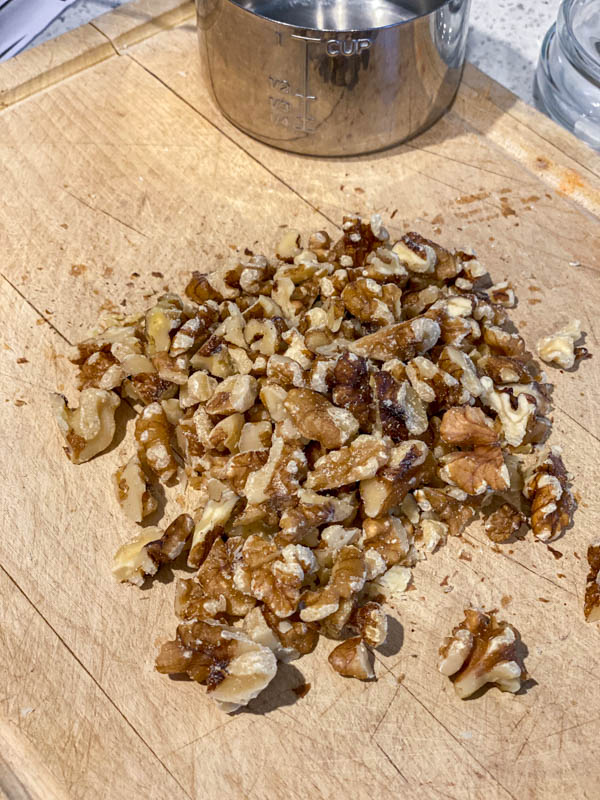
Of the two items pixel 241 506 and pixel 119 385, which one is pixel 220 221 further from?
pixel 241 506

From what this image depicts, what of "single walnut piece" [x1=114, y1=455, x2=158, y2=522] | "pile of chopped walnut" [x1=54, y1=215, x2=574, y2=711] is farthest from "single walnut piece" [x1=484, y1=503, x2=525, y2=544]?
"single walnut piece" [x1=114, y1=455, x2=158, y2=522]

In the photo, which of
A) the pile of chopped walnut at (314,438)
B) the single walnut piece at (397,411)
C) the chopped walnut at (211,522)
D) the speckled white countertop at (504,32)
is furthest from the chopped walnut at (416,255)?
the speckled white countertop at (504,32)

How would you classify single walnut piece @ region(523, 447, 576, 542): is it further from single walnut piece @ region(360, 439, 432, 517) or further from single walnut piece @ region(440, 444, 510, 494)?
single walnut piece @ region(360, 439, 432, 517)

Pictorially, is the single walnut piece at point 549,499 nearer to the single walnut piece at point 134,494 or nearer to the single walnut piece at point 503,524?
the single walnut piece at point 503,524

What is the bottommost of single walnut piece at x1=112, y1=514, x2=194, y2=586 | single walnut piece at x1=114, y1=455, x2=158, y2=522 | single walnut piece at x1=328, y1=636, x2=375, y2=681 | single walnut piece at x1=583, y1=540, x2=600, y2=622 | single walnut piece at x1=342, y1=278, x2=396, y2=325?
single walnut piece at x1=583, y1=540, x2=600, y2=622

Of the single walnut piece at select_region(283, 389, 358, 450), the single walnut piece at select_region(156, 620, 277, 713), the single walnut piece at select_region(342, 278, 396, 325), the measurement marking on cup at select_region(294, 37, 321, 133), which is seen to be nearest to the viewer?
the single walnut piece at select_region(156, 620, 277, 713)

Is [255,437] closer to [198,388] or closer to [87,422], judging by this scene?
[198,388]

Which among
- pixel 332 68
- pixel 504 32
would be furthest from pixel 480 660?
pixel 504 32
